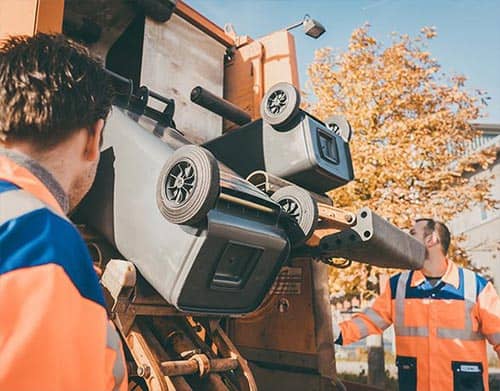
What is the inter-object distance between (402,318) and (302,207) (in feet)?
4.45

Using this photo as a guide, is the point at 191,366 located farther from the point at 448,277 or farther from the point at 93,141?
the point at 448,277

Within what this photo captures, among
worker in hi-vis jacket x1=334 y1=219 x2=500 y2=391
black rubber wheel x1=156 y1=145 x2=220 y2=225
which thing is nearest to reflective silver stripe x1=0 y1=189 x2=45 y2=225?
black rubber wheel x1=156 y1=145 x2=220 y2=225

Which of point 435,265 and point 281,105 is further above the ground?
point 281,105

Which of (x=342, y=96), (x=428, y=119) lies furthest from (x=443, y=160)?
(x=342, y=96)

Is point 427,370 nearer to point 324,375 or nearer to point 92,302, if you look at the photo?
point 324,375

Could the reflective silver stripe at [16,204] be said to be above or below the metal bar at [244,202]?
below

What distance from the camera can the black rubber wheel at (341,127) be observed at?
304 cm

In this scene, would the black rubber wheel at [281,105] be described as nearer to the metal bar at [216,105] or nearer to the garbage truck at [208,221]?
the garbage truck at [208,221]

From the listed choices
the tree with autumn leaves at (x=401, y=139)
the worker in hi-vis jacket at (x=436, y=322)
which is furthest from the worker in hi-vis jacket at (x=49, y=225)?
the tree with autumn leaves at (x=401, y=139)

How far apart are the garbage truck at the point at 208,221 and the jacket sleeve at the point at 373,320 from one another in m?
0.45

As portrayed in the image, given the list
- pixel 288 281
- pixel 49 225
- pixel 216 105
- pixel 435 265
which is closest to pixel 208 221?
pixel 49 225

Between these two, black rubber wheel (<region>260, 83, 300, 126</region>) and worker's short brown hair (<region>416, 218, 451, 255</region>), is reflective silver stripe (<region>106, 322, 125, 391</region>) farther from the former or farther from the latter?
worker's short brown hair (<region>416, 218, 451, 255</region>)

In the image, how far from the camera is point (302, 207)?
216 cm

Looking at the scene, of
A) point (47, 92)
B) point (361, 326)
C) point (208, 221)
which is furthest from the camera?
point (361, 326)
